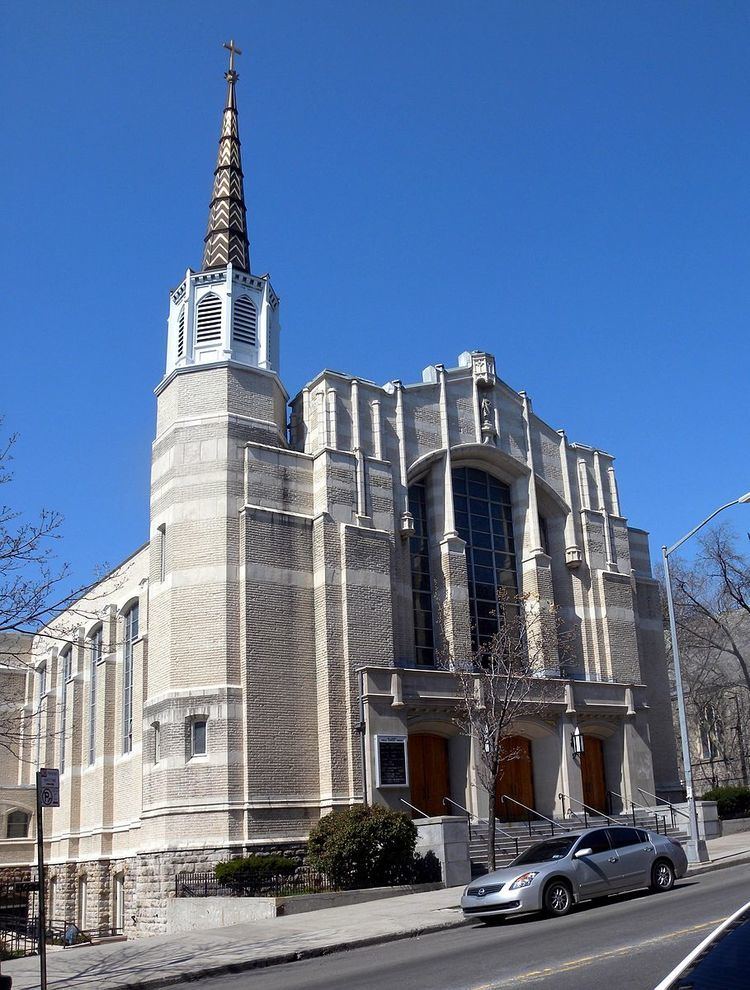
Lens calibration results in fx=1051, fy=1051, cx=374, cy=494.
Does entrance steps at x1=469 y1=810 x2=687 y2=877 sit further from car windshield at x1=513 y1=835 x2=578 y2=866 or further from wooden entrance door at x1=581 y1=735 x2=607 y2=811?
car windshield at x1=513 y1=835 x2=578 y2=866

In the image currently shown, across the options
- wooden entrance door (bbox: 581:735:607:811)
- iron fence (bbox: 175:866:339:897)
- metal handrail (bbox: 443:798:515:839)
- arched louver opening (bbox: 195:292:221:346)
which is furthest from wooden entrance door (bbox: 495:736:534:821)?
arched louver opening (bbox: 195:292:221:346)

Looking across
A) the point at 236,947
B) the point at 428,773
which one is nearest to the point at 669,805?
the point at 428,773

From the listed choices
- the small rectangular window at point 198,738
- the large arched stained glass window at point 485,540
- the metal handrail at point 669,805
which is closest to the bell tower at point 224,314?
the large arched stained glass window at point 485,540

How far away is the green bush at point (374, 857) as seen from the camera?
23.9 metres

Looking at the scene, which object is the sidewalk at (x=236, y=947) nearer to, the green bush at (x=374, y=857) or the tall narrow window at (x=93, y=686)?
the green bush at (x=374, y=857)

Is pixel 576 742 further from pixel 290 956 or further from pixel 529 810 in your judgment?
pixel 290 956

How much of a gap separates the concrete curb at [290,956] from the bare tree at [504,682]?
5.50 meters

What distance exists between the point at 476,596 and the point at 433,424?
5.81 metres

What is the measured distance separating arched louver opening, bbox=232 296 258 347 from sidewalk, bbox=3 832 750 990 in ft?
58.7

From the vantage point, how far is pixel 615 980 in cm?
1053

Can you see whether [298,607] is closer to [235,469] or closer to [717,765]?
[235,469]

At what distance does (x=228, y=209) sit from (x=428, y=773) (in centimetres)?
2057

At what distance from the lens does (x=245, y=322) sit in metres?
33.3

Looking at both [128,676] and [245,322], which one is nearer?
[245,322]
